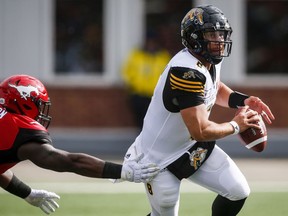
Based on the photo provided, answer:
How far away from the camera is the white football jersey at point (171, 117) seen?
563cm

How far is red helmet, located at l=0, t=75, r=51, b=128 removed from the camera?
5.58 meters

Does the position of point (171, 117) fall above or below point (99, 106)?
above

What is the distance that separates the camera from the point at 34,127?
5.44 metres

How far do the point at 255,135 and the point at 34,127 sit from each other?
1.58 m

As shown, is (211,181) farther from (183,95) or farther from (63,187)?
(63,187)

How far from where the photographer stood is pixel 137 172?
5.32 meters

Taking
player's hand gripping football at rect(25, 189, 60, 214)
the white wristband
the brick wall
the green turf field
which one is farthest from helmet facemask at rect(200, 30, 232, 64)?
the brick wall

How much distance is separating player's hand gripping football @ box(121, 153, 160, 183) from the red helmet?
0.72 metres

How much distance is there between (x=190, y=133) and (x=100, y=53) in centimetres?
811

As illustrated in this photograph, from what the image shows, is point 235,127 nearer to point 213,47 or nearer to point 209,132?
point 209,132

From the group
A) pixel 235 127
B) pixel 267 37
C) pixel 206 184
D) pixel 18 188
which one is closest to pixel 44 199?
pixel 18 188

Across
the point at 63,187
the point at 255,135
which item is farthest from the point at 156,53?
the point at 255,135

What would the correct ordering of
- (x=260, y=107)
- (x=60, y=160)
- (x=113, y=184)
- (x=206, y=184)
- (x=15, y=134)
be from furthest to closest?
(x=113, y=184) < (x=260, y=107) < (x=206, y=184) < (x=15, y=134) < (x=60, y=160)

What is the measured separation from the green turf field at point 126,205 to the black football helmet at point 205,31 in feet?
7.84
